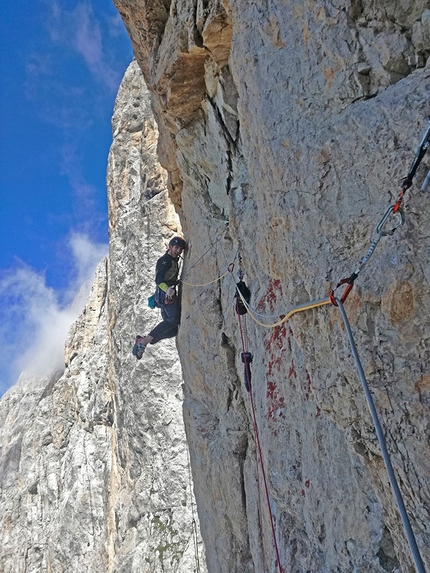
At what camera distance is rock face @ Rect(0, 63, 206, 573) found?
18.6 meters

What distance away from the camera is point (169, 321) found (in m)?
10.3

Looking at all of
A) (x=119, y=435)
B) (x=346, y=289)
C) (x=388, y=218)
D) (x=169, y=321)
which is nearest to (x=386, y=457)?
(x=346, y=289)

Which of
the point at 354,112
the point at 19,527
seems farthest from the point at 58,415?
the point at 354,112

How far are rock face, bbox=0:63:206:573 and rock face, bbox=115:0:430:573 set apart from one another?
41.3ft

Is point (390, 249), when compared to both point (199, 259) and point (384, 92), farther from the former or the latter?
point (199, 259)

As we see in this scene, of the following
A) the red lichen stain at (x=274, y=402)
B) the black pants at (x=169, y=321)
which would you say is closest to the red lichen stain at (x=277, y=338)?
the red lichen stain at (x=274, y=402)

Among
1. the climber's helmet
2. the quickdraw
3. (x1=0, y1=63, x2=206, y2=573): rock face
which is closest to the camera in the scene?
the quickdraw

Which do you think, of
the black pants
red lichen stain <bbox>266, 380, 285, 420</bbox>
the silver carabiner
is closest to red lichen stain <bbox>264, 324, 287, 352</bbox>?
red lichen stain <bbox>266, 380, 285, 420</bbox>

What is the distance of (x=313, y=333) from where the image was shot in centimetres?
402

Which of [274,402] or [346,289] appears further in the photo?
[274,402]

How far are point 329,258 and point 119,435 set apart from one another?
1987 centimetres

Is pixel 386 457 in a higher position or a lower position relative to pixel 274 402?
lower

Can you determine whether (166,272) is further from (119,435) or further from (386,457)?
(119,435)

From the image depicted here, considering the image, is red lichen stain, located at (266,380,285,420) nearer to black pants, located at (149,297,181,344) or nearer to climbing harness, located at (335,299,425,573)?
climbing harness, located at (335,299,425,573)
